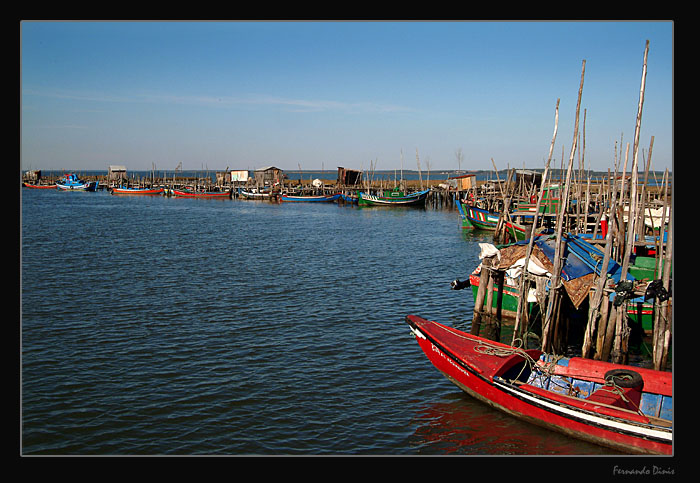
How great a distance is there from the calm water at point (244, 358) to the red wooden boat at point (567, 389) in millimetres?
406

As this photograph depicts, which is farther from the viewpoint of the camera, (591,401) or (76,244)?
(76,244)

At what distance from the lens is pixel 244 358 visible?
14.7 meters

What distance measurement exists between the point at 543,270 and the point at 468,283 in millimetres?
4105

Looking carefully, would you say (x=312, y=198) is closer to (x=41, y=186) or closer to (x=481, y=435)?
(x=41, y=186)

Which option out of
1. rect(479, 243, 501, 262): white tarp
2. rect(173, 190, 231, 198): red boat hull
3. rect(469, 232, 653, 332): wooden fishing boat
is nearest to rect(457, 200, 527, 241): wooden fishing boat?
rect(469, 232, 653, 332): wooden fishing boat

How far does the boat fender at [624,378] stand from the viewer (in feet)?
33.9

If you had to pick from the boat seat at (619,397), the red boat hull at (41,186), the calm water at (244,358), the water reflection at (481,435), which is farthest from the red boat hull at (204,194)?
the boat seat at (619,397)

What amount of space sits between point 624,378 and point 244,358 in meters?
8.76

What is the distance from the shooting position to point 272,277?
2511 cm

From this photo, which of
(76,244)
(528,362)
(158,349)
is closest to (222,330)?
(158,349)

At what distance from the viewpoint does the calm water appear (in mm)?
10812

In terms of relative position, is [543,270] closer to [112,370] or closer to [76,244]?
[112,370]

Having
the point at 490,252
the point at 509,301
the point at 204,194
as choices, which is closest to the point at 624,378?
the point at 490,252

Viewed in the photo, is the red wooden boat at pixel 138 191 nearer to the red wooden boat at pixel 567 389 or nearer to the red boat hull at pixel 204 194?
the red boat hull at pixel 204 194
